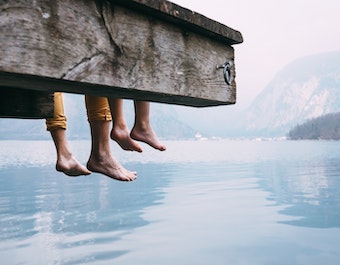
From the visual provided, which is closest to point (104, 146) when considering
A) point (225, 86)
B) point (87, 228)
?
point (225, 86)

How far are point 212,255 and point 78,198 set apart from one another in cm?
1783

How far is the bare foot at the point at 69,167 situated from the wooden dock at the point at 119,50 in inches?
76.0

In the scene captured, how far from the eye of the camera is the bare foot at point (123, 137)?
4023 mm

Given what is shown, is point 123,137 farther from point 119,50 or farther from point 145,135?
point 119,50

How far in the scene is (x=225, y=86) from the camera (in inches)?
90.0

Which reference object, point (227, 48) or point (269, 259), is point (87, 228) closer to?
point (269, 259)

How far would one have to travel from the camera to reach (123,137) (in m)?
4.09

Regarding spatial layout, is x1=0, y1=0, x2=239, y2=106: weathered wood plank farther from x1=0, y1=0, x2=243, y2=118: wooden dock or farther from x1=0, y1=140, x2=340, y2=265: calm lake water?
x1=0, y1=140, x2=340, y2=265: calm lake water

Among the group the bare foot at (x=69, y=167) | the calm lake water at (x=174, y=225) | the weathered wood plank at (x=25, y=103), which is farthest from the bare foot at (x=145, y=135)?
the calm lake water at (x=174, y=225)

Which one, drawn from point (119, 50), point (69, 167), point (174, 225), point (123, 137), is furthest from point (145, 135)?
point (174, 225)

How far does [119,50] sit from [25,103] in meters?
0.91

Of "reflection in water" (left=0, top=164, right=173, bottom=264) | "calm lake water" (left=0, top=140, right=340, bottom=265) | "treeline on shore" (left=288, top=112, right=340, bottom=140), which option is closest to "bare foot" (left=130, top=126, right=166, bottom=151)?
"calm lake water" (left=0, top=140, right=340, bottom=265)

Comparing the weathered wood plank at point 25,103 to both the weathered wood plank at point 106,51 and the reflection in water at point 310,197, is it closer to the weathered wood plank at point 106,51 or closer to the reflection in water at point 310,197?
the weathered wood plank at point 106,51

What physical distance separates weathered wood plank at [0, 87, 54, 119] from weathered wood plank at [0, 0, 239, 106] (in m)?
0.68
